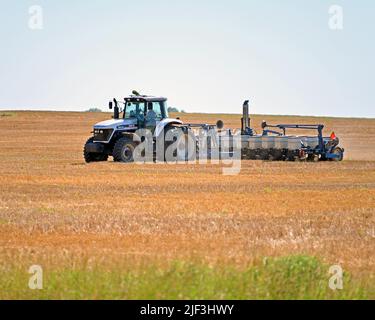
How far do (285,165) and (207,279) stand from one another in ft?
74.6

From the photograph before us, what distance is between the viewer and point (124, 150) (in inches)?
1275

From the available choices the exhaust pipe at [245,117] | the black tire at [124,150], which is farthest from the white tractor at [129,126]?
the exhaust pipe at [245,117]

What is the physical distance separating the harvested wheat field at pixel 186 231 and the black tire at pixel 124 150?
1.65 m

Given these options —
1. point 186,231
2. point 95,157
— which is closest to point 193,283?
point 186,231

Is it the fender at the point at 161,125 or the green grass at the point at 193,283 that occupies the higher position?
the fender at the point at 161,125

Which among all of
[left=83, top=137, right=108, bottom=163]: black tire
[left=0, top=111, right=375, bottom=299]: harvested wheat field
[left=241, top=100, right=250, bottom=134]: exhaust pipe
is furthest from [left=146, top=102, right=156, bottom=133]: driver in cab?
[left=241, top=100, right=250, bottom=134]: exhaust pipe

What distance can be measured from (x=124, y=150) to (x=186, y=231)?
1804cm

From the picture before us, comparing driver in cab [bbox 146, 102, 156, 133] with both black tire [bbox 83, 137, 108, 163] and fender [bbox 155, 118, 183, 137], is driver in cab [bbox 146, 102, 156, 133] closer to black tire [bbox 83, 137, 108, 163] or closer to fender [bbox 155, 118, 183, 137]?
fender [bbox 155, 118, 183, 137]

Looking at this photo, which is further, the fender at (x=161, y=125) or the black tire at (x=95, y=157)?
the black tire at (x=95, y=157)

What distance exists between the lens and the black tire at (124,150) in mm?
32312

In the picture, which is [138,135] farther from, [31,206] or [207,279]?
[207,279]

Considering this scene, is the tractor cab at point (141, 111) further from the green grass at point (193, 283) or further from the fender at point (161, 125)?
the green grass at point (193, 283)

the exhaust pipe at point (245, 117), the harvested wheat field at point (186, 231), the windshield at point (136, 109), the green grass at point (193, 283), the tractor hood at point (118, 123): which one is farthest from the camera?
the exhaust pipe at point (245, 117)
